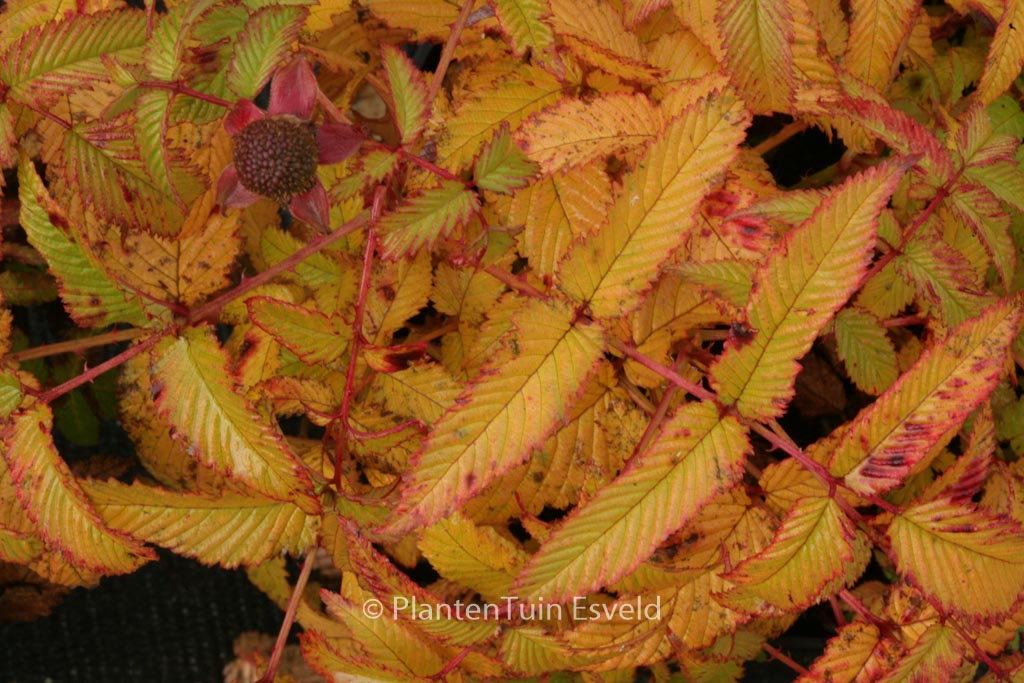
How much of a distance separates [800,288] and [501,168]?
0.18 metres

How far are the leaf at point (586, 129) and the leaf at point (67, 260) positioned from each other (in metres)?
0.28

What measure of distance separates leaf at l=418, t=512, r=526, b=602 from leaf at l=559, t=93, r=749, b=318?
0.75ft

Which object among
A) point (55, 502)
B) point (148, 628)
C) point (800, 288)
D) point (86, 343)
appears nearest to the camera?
point (800, 288)

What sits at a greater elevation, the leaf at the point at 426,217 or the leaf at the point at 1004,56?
the leaf at the point at 1004,56

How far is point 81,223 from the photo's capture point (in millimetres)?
654

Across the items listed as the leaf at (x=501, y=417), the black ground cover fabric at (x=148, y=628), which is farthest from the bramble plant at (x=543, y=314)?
the black ground cover fabric at (x=148, y=628)

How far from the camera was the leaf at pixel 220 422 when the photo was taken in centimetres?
51

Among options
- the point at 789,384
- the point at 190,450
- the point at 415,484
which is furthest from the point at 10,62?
the point at 789,384

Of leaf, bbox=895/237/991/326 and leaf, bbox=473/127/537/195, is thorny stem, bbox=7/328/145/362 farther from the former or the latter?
leaf, bbox=895/237/991/326

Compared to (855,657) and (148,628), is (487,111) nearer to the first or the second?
(855,657)

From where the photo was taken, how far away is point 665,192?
0.45 meters

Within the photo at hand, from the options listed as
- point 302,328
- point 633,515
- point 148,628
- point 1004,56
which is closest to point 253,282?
point 302,328

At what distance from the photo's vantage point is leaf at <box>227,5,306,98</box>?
1.58ft

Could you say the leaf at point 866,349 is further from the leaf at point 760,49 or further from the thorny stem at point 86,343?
the thorny stem at point 86,343
